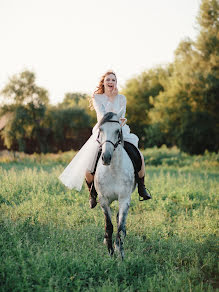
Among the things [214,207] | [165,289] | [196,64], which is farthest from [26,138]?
[165,289]

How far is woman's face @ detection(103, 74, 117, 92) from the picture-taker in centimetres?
525

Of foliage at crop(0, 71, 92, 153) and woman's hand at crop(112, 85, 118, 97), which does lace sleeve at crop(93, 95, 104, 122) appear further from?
foliage at crop(0, 71, 92, 153)

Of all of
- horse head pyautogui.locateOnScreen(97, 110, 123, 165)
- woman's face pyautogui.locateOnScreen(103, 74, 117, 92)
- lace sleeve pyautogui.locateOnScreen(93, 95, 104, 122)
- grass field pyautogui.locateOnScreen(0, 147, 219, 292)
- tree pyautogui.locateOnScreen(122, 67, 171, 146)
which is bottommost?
grass field pyautogui.locateOnScreen(0, 147, 219, 292)

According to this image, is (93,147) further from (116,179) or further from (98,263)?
(98,263)

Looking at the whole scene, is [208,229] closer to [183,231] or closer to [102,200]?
[183,231]

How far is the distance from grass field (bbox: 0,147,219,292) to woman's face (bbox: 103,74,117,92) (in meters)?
2.79

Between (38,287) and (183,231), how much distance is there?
3529 millimetres

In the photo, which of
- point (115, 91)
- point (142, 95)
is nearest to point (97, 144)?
point (115, 91)

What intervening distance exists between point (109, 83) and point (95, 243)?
2.95 metres

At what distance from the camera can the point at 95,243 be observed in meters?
5.21

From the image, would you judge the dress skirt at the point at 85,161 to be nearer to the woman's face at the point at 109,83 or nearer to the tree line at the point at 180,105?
the woman's face at the point at 109,83

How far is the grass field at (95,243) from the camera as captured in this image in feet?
11.9

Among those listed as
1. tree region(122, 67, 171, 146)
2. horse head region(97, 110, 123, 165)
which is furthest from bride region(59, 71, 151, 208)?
tree region(122, 67, 171, 146)

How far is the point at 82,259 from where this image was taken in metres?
4.09
